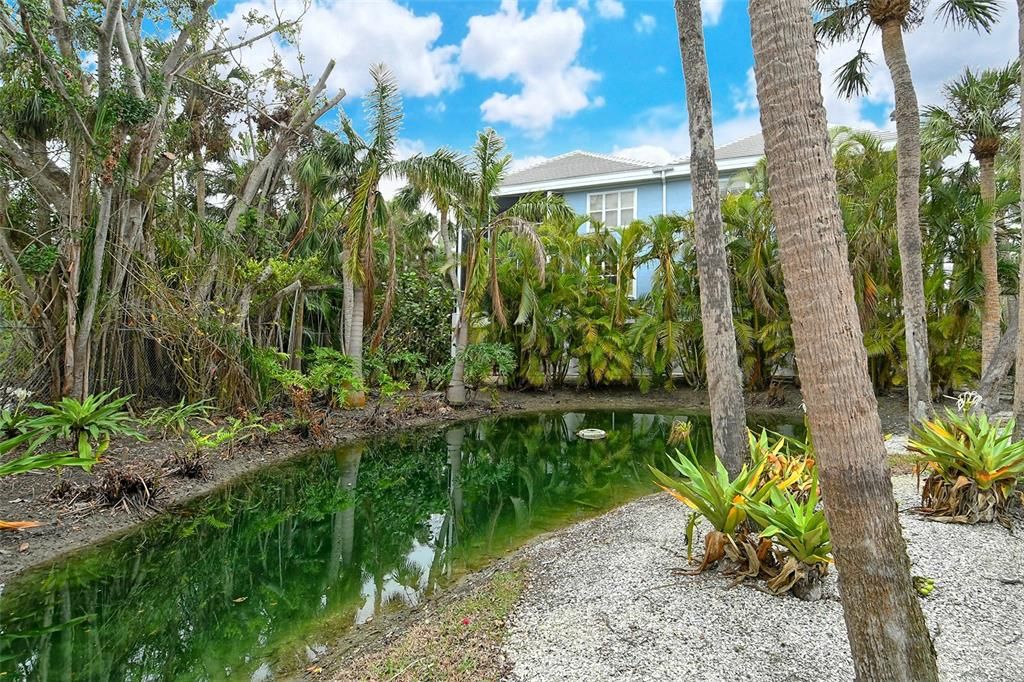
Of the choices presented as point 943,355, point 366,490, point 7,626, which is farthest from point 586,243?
point 7,626

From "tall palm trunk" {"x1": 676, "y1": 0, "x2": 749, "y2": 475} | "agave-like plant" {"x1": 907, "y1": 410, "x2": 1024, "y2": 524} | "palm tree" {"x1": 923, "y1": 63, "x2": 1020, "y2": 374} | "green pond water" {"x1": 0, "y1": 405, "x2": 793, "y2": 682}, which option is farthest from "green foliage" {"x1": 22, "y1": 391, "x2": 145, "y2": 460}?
"palm tree" {"x1": 923, "y1": 63, "x2": 1020, "y2": 374}

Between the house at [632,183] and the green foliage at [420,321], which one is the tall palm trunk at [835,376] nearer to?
the green foliage at [420,321]

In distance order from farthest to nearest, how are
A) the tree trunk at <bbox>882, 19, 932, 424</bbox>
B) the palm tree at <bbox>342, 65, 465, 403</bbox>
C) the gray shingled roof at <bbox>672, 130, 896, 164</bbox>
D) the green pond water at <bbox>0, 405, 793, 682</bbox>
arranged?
the gray shingled roof at <bbox>672, 130, 896, 164</bbox>, the palm tree at <bbox>342, 65, 465, 403</bbox>, the tree trunk at <bbox>882, 19, 932, 424</bbox>, the green pond water at <bbox>0, 405, 793, 682</bbox>

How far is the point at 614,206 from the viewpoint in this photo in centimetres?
2078

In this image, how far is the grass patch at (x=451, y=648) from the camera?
3432 millimetres

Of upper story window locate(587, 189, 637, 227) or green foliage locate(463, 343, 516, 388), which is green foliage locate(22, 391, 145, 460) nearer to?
green foliage locate(463, 343, 516, 388)

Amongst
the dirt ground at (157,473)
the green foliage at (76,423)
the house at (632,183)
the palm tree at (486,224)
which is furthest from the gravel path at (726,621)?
the house at (632,183)

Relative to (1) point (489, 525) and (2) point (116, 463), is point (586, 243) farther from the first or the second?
(2) point (116, 463)

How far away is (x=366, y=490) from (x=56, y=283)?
5430 millimetres

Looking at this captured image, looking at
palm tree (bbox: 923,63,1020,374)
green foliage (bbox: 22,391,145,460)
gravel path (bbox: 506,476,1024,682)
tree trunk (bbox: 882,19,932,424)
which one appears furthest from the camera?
palm tree (bbox: 923,63,1020,374)

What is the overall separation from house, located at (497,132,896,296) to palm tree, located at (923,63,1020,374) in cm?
758

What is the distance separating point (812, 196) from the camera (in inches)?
88.0

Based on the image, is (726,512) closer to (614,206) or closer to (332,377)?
(332,377)

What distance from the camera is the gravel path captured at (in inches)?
123
